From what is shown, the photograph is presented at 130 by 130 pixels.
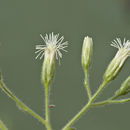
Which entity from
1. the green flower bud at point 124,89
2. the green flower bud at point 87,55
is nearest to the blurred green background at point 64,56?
the green flower bud at point 87,55

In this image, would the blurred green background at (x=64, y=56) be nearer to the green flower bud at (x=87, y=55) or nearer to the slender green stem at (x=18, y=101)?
the green flower bud at (x=87, y=55)

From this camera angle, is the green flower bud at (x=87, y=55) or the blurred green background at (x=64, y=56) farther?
the blurred green background at (x=64, y=56)

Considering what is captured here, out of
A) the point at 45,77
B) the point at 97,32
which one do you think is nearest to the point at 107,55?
the point at 97,32

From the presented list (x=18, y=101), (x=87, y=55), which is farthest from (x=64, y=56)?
(x=18, y=101)

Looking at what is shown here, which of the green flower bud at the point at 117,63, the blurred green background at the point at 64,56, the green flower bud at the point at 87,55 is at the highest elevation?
the green flower bud at the point at 87,55

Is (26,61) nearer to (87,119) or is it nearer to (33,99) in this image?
(33,99)

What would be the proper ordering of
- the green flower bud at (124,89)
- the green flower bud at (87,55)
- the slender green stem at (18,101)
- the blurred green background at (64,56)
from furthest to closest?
the blurred green background at (64,56) < the green flower bud at (87,55) < the green flower bud at (124,89) < the slender green stem at (18,101)

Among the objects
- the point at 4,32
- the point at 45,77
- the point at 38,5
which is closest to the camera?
the point at 45,77

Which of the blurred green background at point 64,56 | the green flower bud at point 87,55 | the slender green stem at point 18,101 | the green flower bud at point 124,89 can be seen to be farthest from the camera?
the blurred green background at point 64,56
